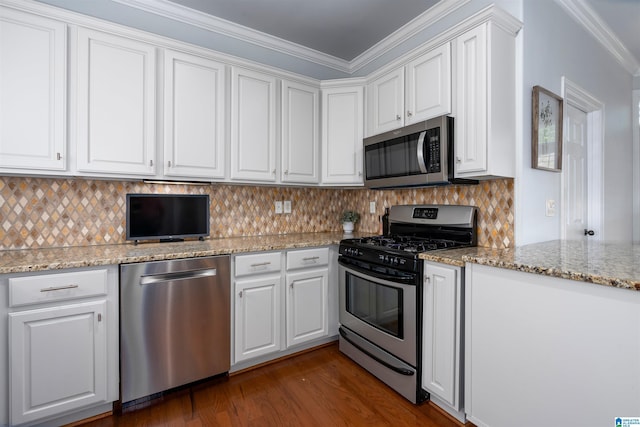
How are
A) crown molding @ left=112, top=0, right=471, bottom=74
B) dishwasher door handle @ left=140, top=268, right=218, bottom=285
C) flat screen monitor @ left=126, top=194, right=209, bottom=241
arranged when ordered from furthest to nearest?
crown molding @ left=112, top=0, right=471, bottom=74 < flat screen monitor @ left=126, top=194, right=209, bottom=241 < dishwasher door handle @ left=140, top=268, right=218, bottom=285

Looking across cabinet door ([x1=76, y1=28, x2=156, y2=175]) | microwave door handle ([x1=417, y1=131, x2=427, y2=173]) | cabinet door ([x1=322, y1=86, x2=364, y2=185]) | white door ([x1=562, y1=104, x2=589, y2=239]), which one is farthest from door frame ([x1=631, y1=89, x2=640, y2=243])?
cabinet door ([x1=76, y1=28, x2=156, y2=175])

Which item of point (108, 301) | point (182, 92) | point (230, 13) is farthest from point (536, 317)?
point (230, 13)

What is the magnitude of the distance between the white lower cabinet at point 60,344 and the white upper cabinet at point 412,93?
7.21 ft

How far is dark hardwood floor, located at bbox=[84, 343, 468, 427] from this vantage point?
1.69 m

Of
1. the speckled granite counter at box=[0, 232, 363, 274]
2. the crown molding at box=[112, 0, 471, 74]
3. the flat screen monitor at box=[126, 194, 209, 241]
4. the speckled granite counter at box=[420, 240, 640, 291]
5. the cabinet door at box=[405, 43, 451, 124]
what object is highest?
the crown molding at box=[112, 0, 471, 74]

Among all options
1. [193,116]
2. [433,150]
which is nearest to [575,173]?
[433,150]

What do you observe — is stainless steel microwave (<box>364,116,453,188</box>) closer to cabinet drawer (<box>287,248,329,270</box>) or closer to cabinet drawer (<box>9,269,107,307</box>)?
cabinet drawer (<box>287,248,329,270</box>)

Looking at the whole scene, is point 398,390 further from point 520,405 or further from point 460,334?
point 520,405

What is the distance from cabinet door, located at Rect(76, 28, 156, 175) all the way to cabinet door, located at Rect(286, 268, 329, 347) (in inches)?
53.0

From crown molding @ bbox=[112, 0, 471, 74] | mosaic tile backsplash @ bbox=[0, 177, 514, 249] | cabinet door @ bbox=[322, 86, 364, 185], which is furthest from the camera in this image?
cabinet door @ bbox=[322, 86, 364, 185]

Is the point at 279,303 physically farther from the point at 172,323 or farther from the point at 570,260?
the point at 570,260

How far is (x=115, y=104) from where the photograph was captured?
1.95 m

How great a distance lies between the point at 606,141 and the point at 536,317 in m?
2.57

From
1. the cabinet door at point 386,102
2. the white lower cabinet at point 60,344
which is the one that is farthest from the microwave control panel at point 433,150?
the white lower cabinet at point 60,344
